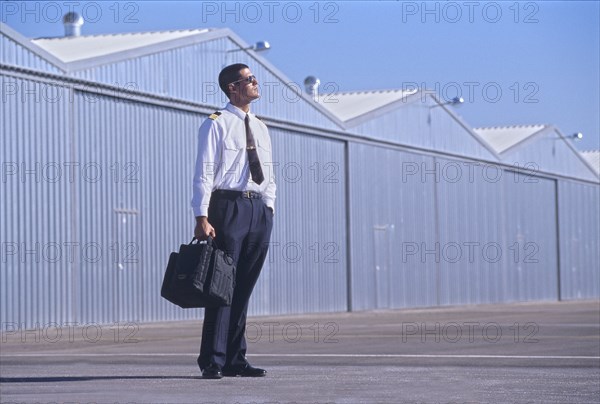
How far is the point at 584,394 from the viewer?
6.30m

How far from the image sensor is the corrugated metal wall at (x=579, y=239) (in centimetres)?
4850

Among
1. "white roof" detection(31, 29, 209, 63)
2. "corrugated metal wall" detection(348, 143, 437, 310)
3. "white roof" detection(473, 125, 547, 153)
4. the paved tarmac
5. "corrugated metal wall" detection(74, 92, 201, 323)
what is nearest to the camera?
the paved tarmac

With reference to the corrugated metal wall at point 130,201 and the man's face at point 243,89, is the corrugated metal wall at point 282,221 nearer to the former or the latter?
the corrugated metal wall at point 130,201

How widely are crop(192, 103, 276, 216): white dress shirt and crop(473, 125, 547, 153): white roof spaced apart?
38.2 m

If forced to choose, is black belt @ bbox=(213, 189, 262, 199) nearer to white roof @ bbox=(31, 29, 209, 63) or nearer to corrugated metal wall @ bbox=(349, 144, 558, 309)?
white roof @ bbox=(31, 29, 209, 63)

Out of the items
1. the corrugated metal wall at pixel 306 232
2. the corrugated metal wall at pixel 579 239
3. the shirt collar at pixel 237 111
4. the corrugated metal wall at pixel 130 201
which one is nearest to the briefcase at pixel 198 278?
the shirt collar at pixel 237 111

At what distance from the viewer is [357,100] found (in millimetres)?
37719

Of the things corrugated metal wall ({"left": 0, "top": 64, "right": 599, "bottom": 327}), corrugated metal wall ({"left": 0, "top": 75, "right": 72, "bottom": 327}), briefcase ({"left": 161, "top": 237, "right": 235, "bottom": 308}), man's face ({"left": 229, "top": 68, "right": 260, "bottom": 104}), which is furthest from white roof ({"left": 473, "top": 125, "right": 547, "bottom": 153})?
briefcase ({"left": 161, "top": 237, "right": 235, "bottom": 308})

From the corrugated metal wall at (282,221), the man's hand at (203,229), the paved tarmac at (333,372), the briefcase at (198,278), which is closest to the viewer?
the paved tarmac at (333,372)

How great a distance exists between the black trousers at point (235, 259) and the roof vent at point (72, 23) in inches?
828

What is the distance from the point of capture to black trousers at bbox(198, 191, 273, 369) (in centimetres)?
715

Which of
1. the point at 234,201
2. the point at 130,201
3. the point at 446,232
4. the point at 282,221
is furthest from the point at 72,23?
the point at 234,201

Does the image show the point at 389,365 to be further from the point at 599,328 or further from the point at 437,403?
the point at 599,328

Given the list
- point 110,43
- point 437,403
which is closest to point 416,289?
point 110,43
